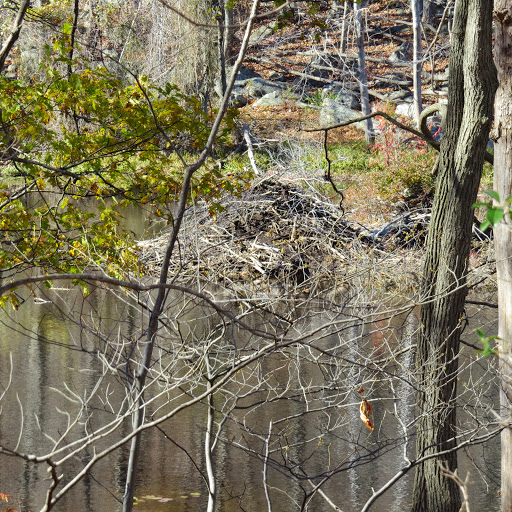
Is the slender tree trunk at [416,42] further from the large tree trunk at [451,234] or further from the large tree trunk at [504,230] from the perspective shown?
the large tree trunk at [504,230]

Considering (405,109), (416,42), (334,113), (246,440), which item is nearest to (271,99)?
(334,113)

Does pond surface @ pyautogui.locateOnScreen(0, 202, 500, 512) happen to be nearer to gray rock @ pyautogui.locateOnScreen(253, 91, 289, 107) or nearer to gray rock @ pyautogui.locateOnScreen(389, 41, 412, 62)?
gray rock @ pyautogui.locateOnScreen(253, 91, 289, 107)

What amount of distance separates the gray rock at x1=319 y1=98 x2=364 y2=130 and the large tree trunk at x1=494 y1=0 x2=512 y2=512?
2346 centimetres

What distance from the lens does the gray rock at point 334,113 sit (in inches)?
1184

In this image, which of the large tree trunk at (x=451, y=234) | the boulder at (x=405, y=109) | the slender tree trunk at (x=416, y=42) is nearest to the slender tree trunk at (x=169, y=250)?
the large tree trunk at (x=451, y=234)

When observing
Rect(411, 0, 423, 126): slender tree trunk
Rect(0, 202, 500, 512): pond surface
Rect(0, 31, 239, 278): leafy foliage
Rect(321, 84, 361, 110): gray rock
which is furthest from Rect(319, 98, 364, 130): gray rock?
Rect(0, 31, 239, 278): leafy foliage

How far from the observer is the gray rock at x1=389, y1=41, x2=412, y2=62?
35.2m

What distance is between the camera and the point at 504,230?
21.2 ft

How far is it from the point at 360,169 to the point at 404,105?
5.69 meters

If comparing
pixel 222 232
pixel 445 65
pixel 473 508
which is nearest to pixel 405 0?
pixel 445 65

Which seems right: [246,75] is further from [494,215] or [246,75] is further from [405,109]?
[494,215]

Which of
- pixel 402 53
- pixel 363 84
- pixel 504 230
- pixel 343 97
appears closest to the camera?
pixel 504 230

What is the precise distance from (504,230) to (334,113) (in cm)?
2425

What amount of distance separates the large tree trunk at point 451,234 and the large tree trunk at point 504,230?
0.41 m
